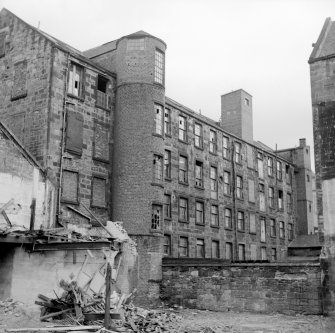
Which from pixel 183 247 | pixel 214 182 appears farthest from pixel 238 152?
pixel 183 247

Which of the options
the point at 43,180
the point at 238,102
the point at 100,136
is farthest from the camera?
the point at 238,102

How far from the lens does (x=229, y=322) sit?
2050 cm

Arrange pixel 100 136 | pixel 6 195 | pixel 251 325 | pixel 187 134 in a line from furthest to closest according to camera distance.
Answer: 1. pixel 187 134
2. pixel 100 136
3. pixel 6 195
4. pixel 251 325

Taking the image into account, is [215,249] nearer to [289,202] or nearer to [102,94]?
[289,202]

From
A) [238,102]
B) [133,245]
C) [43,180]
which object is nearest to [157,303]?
[133,245]

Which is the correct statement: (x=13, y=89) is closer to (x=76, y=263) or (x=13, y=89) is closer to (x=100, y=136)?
(x=100, y=136)

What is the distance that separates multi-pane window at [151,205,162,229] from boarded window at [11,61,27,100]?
387 inches

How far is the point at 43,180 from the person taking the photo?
25391mm

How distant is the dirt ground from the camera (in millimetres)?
17156

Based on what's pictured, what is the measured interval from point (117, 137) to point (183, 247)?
32.2ft

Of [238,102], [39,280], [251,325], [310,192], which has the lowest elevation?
[251,325]

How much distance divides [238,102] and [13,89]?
22330 mm

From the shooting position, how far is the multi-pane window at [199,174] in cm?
3753

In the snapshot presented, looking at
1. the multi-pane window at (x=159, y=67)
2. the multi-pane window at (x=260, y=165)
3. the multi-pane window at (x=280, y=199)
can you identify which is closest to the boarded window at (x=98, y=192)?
the multi-pane window at (x=159, y=67)
